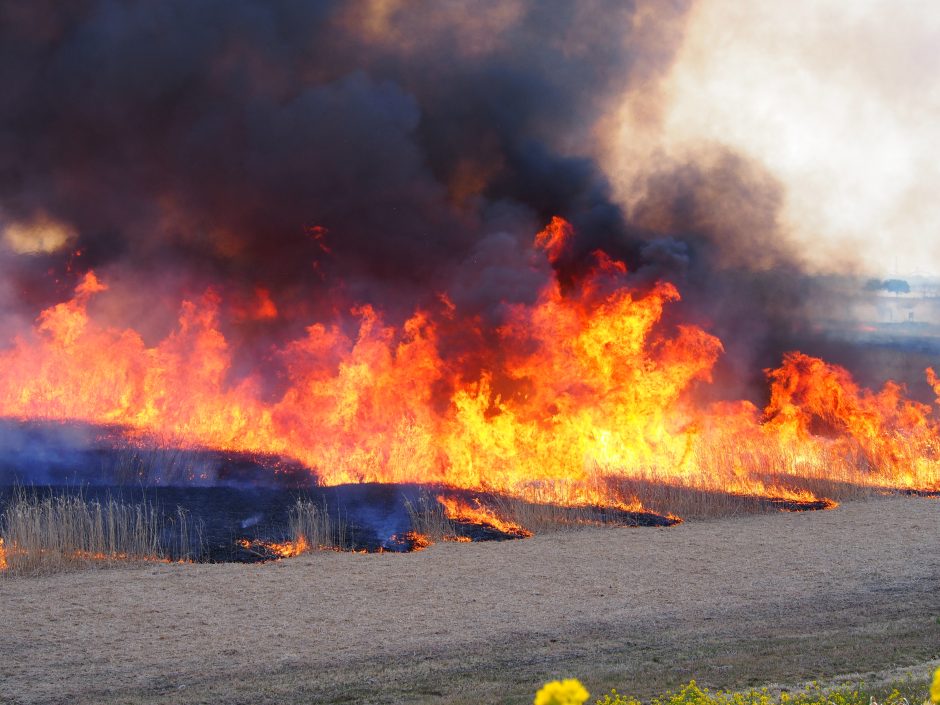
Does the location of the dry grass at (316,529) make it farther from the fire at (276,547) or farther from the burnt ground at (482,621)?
the burnt ground at (482,621)

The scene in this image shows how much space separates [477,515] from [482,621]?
4996mm

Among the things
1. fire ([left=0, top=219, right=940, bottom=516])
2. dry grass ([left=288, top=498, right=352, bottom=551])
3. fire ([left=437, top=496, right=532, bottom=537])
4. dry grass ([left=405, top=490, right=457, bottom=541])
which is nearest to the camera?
Answer: dry grass ([left=288, top=498, right=352, bottom=551])

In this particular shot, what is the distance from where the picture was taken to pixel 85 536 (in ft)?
40.0

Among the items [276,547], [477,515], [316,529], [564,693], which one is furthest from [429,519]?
[564,693]

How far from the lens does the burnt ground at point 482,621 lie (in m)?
7.71

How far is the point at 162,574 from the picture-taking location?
11258mm

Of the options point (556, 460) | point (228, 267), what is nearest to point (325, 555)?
point (556, 460)

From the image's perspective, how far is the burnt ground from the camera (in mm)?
7715

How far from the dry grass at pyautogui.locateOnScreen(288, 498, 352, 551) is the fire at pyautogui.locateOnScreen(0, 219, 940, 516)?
2.01 metres

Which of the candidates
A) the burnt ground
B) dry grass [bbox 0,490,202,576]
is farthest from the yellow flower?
dry grass [bbox 0,490,202,576]

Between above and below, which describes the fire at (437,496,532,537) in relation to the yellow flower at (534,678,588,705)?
above

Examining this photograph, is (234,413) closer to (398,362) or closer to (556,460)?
(398,362)

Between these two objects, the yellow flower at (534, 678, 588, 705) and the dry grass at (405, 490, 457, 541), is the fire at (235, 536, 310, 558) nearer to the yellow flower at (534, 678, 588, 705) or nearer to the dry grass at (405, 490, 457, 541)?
the dry grass at (405, 490, 457, 541)

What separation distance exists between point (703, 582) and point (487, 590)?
241 centimetres
